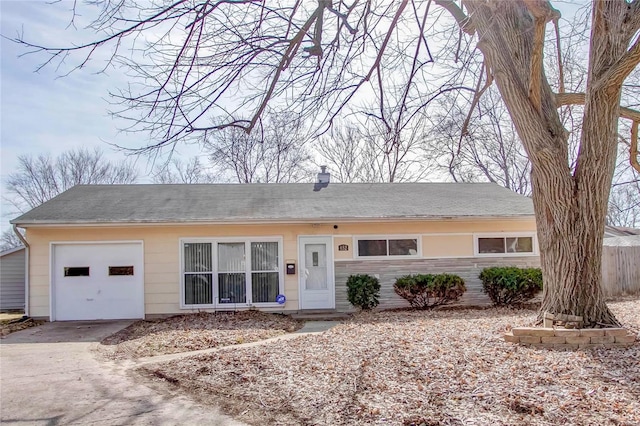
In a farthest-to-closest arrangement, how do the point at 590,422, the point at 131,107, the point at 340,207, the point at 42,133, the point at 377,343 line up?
the point at 340,207 → the point at 42,133 → the point at 377,343 → the point at 131,107 → the point at 590,422

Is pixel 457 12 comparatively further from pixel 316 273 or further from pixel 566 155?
pixel 316 273

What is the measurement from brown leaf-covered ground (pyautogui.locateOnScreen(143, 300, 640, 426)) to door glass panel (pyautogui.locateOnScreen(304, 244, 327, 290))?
194 inches

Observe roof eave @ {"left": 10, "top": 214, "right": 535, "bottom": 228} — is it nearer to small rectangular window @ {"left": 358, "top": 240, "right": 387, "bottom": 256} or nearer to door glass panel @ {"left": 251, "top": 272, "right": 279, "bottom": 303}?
small rectangular window @ {"left": 358, "top": 240, "right": 387, "bottom": 256}

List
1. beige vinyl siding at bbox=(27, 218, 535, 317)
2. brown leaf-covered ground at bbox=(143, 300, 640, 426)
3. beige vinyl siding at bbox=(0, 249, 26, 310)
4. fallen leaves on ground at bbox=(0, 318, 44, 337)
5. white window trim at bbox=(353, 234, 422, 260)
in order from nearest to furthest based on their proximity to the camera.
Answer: brown leaf-covered ground at bbox=(143, 300, 640, 426), fallen leaves on ground at bbox=(0, 318, 44, 337), beige vinyl siding at bbox=(27, 218, 535, 317), white window trim at bbox=(353, 234, 422, 260), beige vinyl siding at bbox=(0, 249, 26, 310)

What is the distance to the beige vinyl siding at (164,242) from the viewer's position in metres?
11.4

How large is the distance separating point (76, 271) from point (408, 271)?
25.8ft

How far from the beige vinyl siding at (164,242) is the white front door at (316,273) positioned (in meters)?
0.15

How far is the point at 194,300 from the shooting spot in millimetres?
11781

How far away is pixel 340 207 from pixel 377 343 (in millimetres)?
6270

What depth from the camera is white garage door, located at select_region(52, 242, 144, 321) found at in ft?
37.8

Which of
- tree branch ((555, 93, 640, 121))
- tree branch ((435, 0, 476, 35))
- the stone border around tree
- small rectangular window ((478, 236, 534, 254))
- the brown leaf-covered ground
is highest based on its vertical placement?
tree branch ((435, 0, 476, 35))

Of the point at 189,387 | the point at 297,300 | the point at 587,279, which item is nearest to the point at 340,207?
the point at 297,300

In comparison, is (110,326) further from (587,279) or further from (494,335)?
(587,279)

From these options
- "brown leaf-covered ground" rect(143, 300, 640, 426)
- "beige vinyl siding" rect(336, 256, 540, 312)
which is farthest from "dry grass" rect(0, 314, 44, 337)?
"beige vinyl siding" rect(336, 256, 540, 312)
